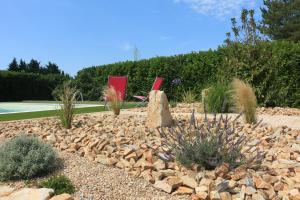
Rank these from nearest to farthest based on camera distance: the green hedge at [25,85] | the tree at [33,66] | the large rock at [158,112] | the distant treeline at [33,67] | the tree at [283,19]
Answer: the large rock at [158,112] → the green hedge at [25,85] → the tree at [283,19] → the distant treeline at [33,67] → the tree at [33,66]

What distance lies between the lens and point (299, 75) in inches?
443

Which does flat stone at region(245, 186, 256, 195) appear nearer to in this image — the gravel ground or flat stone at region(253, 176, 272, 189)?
flat stone at region(253, 176, 272, 189)

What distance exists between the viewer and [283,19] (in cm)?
2811

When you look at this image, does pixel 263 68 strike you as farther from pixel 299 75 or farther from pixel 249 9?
pixel 249 9

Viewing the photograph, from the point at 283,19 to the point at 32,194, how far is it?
2807 cm

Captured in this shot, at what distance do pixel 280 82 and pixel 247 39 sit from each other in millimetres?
1725

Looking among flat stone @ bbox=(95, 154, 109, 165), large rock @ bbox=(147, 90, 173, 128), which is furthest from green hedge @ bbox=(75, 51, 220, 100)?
flat stone @ bbox=(95, 154, 109, 165)


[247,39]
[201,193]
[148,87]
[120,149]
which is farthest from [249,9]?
[201,193]

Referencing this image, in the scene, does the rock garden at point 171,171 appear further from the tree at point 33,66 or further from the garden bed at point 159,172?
the tree at point 33,66

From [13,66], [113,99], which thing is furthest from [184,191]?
[13,66]

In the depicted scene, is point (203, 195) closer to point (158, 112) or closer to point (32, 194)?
point (32, 194)

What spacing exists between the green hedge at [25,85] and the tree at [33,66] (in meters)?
10.5

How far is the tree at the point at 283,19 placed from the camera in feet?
88.6

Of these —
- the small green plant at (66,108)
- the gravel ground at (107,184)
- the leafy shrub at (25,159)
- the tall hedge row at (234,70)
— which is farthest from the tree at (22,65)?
→ the gravel ground at (107,184)
